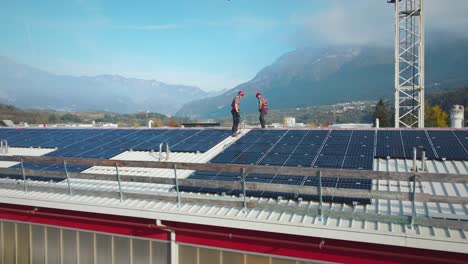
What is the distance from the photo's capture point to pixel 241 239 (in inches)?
324

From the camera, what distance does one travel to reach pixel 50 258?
1052 centimetres

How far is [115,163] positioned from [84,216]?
219 cm

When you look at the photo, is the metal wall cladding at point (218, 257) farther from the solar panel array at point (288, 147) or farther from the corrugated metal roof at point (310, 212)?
the solar panel array at point (288, 147)

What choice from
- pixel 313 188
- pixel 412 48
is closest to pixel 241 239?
pixel 313 188

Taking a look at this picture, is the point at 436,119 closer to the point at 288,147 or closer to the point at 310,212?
the point at 288,147

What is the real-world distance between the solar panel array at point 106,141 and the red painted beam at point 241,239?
8.84 ft

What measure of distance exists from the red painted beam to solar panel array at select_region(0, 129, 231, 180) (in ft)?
8.84

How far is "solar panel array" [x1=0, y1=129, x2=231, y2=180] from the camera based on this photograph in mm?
14461

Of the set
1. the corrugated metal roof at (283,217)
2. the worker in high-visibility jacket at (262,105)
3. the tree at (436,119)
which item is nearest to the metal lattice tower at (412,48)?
the worker in high-visibility jacket at (262,105)

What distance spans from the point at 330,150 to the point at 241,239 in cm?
516

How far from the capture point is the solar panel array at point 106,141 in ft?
47.4

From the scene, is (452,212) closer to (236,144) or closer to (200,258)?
(200,258)

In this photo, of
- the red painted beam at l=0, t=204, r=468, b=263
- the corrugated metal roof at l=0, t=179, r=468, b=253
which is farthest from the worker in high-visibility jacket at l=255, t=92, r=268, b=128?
the red painted beam at l=0, t=204, r=468, b=263

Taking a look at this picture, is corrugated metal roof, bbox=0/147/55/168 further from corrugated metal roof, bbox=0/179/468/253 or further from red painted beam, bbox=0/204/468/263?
corrugated metal roof, bbox=0/179/468/253
